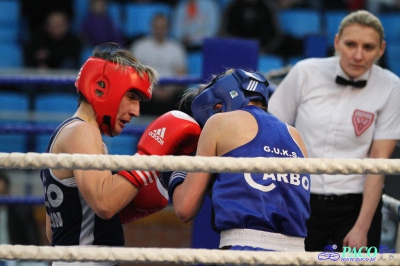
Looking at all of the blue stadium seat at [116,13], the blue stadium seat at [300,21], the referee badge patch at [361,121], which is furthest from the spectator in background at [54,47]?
the referee badge patch at [361,121]

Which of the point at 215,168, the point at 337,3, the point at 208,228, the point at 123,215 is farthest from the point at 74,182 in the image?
the point at 337,3

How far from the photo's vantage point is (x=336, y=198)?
2.57 metres

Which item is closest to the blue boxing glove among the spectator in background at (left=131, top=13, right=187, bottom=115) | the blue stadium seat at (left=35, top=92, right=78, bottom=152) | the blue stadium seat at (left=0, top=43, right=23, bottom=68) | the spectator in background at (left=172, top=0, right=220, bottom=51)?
the blue stadium seat at (left=35, top=92, right=78, bottom=152)

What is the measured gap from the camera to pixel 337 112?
2613mm

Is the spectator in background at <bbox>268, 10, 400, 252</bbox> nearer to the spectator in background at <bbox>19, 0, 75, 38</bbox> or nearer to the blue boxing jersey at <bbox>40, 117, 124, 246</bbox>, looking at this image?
the blue boxing jersey at <bbox>40, 117, 124, 246</bbox>

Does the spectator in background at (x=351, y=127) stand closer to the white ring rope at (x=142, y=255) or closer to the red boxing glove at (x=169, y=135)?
the red boxing glove at (x=169, y=135)

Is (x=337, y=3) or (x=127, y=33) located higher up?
(x=337, y=3)

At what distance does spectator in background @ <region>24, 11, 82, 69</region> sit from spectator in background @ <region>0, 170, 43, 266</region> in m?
1.55

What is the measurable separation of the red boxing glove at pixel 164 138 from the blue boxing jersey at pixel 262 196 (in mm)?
168

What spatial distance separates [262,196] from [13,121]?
3.01m

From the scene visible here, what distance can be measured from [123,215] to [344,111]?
99cm

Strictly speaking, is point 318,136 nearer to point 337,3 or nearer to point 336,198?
point 336,198

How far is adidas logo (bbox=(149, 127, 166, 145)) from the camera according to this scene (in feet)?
6.27

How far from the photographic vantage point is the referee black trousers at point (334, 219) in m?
2.57
